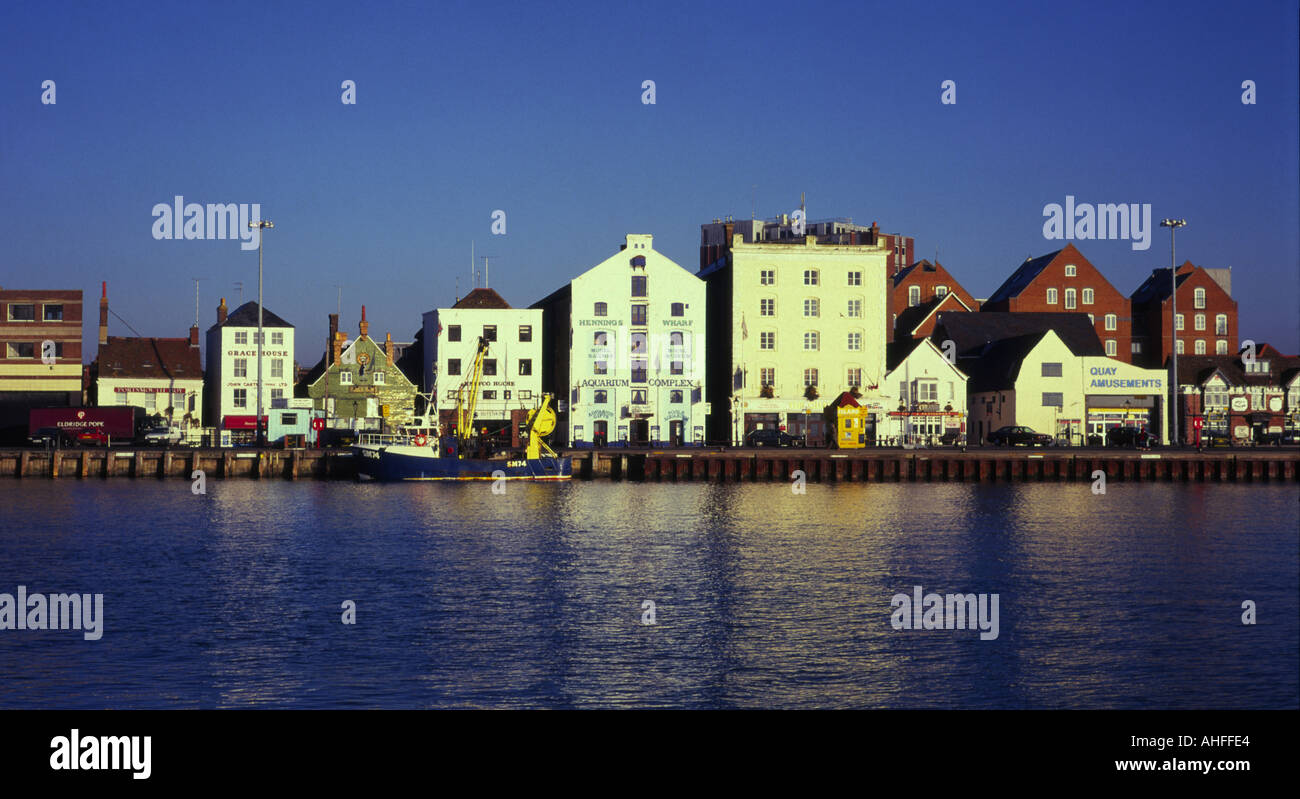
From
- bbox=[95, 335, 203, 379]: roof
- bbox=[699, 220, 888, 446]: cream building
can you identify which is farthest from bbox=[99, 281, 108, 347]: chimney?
bbox=[699, 220, 888, 446]: cream building

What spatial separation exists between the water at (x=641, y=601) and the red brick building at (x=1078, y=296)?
61.0 m

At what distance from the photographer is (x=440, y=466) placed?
80.4 meters

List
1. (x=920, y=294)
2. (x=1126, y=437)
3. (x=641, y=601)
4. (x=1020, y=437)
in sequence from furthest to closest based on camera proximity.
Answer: (x=920, y=294), (x=1126, y=437), (x=1020, y=437), (x=641, y=601)

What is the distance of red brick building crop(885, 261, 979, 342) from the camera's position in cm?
12481

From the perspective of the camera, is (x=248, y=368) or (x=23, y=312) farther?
(x=23, y=312)

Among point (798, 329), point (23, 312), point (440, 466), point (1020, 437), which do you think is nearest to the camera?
point (440, 466)

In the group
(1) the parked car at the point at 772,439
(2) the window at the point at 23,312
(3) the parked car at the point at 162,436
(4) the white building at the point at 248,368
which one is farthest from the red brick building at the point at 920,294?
(2) the window at the point at 23,312

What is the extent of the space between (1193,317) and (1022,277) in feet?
58.4

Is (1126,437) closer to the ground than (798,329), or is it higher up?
closer to the ground

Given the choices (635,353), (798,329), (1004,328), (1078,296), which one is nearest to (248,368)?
(635,353)

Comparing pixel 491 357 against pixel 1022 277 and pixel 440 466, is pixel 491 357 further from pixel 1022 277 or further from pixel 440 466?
pixel 1022 277

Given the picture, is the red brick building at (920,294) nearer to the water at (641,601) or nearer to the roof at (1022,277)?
the roof at (1022,277)

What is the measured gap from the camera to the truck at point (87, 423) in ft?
306

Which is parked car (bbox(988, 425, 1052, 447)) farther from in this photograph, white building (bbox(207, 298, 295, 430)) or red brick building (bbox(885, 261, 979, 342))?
white building (bbox(207, 298, 295, 430))
